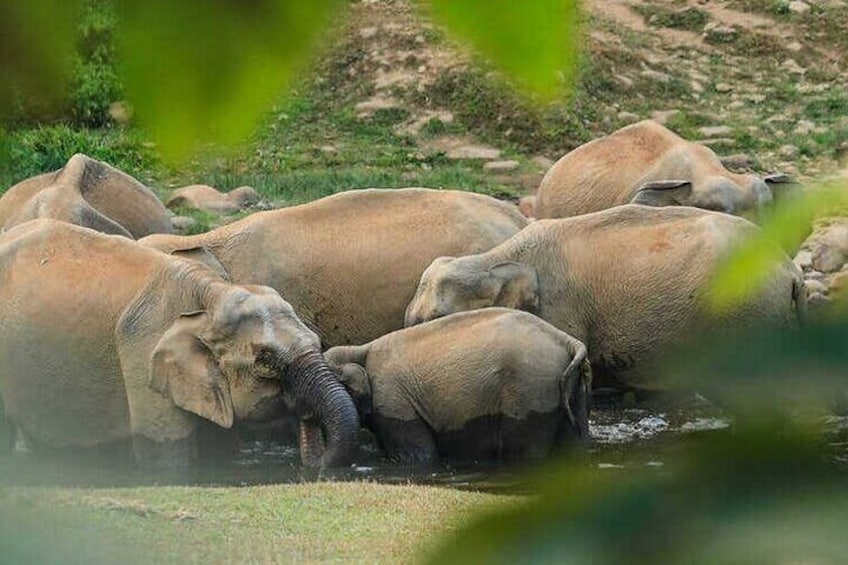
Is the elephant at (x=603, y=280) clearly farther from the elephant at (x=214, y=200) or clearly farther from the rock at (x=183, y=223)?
the elephant at (x=214, y=200)

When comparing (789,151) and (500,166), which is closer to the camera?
(500,166)

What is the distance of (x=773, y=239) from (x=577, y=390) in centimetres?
754

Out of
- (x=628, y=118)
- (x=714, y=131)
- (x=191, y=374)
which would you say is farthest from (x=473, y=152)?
(x=191, y=374)

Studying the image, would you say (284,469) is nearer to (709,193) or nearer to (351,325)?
(351,325)

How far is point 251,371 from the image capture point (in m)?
7.85

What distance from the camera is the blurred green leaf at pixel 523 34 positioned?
0.49 m

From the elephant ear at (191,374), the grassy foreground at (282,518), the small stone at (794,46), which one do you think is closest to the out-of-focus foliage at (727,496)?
the grassy foreground at (282,518)

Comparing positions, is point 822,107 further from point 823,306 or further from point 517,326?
point 823,306

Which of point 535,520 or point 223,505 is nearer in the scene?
point 535,520

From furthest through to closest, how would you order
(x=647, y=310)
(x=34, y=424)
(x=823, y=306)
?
1. (x=647, y=310)
2. (x=34, y=424)
3. (x=823, y=306)

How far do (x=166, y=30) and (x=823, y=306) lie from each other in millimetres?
263

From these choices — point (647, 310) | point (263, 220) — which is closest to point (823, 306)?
point (647, 310)

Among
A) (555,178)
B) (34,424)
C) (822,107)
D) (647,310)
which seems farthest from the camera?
(822,107)

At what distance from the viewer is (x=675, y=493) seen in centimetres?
49
